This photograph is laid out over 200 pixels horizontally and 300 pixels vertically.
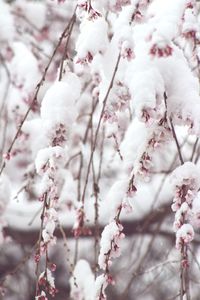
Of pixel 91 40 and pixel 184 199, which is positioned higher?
pixel 91 40

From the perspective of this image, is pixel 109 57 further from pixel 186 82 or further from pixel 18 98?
pixel 18 98

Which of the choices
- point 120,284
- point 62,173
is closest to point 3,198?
point 62,173

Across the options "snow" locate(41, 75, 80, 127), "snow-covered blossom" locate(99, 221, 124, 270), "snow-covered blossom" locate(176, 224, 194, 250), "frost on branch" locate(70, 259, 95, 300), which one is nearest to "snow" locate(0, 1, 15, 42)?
"frost on branch" locate(70, 259, 95, 300)

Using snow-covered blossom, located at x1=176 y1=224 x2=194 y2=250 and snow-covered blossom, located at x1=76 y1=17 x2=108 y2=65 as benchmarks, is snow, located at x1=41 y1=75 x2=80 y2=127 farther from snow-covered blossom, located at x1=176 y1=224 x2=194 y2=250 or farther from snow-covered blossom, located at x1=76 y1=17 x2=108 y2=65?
snow-covered blossom, located at x1=176 y1=224 x2=194 y2=250

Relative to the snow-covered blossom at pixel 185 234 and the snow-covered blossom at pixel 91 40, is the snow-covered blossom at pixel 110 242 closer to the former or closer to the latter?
the snow-covered blossom at pixel 185 234

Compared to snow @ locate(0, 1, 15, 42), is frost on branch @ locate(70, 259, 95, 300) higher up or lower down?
lower down

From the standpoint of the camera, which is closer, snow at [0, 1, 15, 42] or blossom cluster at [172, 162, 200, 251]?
blossom cluster at [172, 162, 200, 251]

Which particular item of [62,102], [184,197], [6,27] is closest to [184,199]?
[184,197]

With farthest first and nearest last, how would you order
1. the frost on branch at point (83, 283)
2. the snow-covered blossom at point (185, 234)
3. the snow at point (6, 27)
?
1. the snow at point (6, 27)
2. the frost on branch at point (83, 283)
3. the snow-covered blossom at point (185, 234)

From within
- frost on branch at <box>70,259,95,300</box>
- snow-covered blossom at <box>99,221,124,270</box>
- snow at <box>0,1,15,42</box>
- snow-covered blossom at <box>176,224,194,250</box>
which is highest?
snow at <box>0,1,15,42</box>

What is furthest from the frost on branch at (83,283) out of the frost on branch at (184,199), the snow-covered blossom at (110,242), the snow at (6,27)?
the snow at (6,27)

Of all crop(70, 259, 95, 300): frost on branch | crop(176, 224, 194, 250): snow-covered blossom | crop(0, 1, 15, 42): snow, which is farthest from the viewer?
crop(0, 1, 15, 42): snow

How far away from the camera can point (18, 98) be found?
2.65 metres

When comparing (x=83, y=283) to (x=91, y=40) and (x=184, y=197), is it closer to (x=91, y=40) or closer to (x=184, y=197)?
(x=184, y=197)
